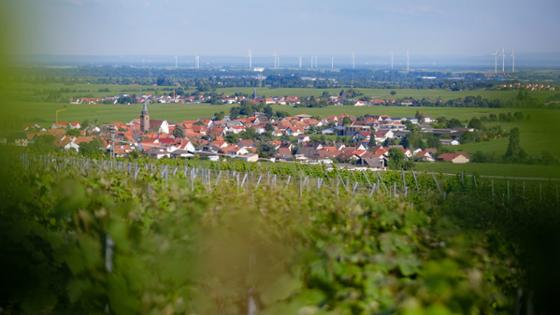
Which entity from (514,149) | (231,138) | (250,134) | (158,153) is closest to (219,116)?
(231,138)

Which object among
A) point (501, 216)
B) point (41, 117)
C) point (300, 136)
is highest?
point (41, 117)

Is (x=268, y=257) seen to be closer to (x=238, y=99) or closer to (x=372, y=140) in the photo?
(x=372, y=140)

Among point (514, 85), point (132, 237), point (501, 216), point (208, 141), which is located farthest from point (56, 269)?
point (208, 141)

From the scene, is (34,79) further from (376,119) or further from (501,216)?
(376,119)

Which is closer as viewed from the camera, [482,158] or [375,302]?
[482,158]

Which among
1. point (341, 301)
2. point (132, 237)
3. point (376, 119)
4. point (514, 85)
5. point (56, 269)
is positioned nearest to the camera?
point (514, 85)

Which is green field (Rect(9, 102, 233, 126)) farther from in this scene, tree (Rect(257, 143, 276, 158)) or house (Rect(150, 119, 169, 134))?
tree (Rect(257, 143, 276, 158))
